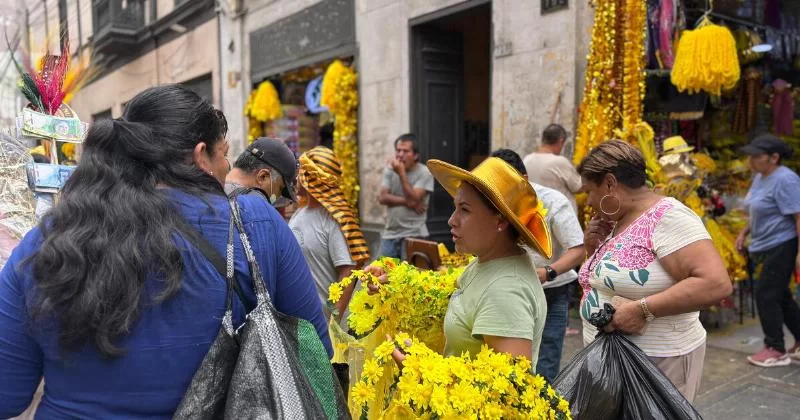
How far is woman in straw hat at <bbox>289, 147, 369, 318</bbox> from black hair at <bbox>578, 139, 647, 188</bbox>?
134cm

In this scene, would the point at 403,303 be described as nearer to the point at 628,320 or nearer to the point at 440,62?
the point at 628,320

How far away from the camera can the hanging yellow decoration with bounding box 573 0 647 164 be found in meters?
5.25

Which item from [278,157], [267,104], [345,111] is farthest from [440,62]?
[278,157]

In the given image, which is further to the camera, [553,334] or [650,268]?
[553,334]

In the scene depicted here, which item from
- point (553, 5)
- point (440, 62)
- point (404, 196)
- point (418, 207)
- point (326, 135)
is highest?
point (553, 5)

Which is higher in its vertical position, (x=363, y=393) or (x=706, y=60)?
(x=706, y=60)

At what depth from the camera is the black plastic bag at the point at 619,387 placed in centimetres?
201

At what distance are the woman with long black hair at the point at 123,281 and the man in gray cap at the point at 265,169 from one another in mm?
1372

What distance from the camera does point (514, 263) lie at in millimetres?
1940

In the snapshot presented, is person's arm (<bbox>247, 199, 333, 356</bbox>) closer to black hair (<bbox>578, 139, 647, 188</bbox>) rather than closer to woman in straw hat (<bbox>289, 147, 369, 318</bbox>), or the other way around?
black hair (<bbox>578, 139, 647, 188</bbox>)

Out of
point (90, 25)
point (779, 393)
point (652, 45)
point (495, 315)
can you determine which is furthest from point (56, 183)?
point (90, 25)

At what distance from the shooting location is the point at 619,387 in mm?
2080

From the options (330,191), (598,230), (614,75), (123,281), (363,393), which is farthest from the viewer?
(614,75)

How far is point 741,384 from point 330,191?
3.45 meters
